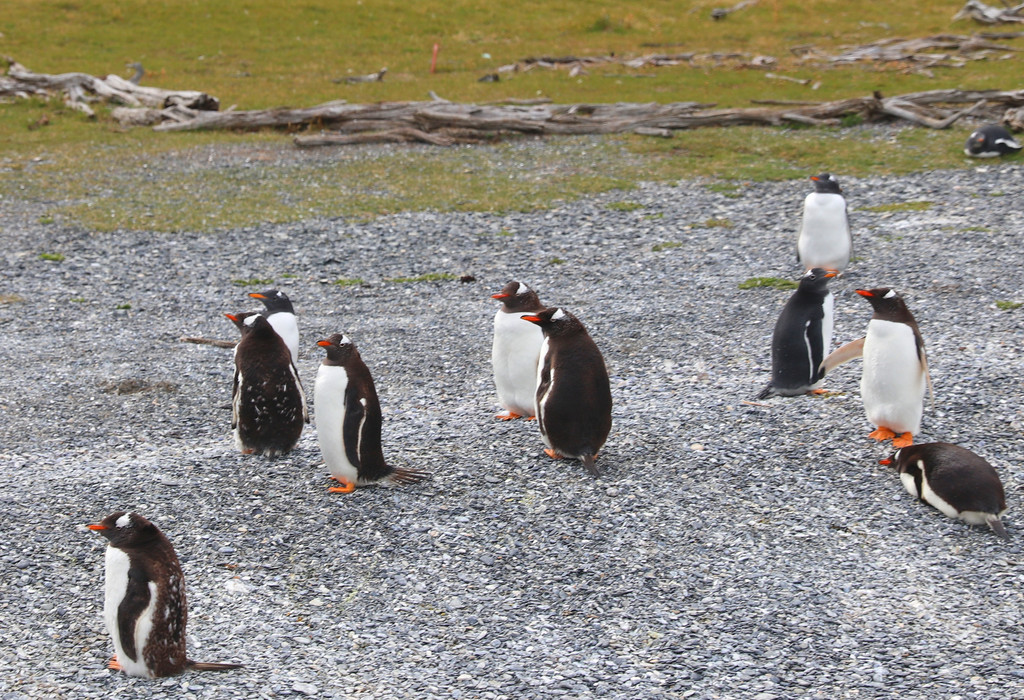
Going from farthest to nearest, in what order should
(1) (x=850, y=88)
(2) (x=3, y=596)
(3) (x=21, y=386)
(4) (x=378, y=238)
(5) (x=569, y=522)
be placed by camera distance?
(1) (x=850, y=88) → (4) (x=378, y=238) → (3) (x=21, y=386) → (5) (x=569, y=522) → (2) (x=3, y=596)

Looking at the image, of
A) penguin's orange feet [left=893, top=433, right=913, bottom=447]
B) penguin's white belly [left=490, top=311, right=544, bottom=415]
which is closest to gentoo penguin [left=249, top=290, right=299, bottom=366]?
penguin's white belly [left=490, top=311, right=544, bottom=415]

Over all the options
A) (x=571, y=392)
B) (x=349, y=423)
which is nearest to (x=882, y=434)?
(x=571, y=392)

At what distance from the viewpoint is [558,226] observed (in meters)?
12.4

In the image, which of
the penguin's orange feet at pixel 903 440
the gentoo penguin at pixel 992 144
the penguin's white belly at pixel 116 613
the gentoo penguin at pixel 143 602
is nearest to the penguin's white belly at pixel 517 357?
the penguin's orange feet at pixel 903 440

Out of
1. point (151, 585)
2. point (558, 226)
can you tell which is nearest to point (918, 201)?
point (558, 226)

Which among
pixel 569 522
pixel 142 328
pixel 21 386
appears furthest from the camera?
pixel 142 328

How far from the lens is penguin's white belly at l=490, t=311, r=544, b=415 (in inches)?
265

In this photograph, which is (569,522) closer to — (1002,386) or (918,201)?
(1002,386)

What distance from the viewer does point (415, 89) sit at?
2191 centimetres

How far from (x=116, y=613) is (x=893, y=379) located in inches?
175

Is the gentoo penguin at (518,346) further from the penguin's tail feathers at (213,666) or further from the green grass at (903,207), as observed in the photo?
the green grass at (903,207)

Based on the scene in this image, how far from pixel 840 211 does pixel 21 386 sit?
24.6 feet

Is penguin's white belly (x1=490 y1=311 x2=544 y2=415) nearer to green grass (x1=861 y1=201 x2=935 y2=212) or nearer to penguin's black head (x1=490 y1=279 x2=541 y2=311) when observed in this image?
penguin's black head (x1=490 y1=279 x2=541 y2=311)

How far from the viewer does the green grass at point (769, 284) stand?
9.95 m
